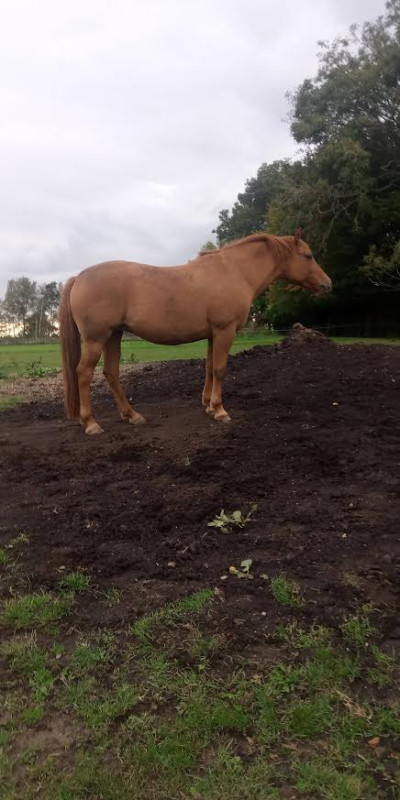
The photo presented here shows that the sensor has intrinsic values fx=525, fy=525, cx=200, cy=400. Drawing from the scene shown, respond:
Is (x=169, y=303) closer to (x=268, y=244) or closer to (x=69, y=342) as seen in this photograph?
(x=69, y=342)

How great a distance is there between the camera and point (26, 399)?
31.3 feet

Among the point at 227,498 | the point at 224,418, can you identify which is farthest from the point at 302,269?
the point at 227,498

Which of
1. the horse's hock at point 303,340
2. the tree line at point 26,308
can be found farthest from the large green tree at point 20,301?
the horse's hock at point 303,340

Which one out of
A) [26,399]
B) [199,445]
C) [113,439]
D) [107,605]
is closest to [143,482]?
[199,445]

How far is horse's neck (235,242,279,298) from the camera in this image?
20.9 feet

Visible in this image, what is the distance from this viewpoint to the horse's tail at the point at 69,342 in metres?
6.20

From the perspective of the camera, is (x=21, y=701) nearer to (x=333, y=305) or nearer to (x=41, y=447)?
(x=41, y=447)

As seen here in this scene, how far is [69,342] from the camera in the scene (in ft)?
20.6

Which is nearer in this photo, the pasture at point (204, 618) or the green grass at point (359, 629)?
the pasture at point (204, 618)

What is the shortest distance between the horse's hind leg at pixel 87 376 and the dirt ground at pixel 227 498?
21 cm

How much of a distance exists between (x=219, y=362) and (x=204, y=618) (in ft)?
12.9

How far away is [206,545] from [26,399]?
6931 millimetres

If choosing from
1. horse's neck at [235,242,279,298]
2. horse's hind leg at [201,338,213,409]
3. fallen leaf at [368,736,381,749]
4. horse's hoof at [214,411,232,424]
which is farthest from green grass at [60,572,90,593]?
horse's neck at [235,242,279,298]

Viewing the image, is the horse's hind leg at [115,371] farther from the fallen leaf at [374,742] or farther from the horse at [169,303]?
the fallen leaf at [374,742]
